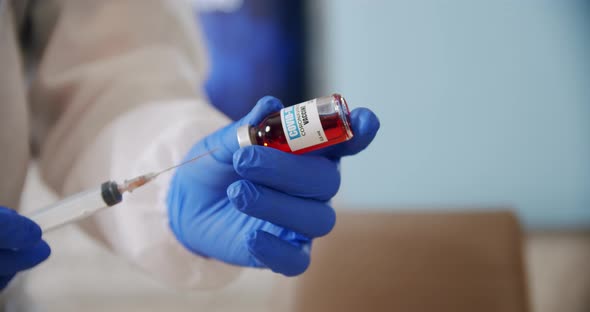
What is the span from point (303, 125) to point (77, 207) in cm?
29

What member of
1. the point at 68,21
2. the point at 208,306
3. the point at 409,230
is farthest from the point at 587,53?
the point at 68,21

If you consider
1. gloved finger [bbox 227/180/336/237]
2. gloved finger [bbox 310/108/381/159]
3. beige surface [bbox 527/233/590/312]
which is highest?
gloved finger [bbox 310/108/381/159]

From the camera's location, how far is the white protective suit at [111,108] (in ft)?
2.25

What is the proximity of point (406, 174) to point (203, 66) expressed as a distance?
1.14 meters

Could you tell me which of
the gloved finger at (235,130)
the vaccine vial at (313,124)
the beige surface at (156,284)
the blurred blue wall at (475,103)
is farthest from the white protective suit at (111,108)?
the blurred blue wall at (475,103)

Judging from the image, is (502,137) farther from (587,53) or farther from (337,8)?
(337,8)

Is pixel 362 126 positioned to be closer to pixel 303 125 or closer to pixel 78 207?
pixel 303 125

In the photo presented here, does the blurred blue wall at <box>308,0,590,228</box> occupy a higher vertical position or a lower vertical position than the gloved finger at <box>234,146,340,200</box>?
lower

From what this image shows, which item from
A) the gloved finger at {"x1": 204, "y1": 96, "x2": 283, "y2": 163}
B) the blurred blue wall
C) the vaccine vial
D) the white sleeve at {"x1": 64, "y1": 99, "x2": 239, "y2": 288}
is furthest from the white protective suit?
the blurred blue wall

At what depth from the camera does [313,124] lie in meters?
0.49

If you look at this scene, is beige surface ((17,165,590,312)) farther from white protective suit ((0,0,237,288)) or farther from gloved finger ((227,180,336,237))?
gloved finger ((227,180,336,237))

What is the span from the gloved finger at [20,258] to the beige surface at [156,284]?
0.63m

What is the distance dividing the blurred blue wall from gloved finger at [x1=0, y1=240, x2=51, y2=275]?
4.60 ft

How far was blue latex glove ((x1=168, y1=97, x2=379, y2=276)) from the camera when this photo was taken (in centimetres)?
51
